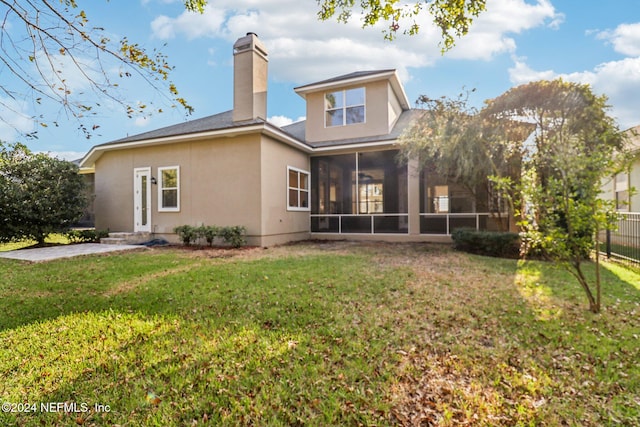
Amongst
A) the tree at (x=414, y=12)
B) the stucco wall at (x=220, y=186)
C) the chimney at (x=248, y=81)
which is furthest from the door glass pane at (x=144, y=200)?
the tree at (x=414, y=12)

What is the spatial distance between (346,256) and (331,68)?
948 cm

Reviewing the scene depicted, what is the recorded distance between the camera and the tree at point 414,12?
527cm

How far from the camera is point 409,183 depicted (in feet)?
38.8

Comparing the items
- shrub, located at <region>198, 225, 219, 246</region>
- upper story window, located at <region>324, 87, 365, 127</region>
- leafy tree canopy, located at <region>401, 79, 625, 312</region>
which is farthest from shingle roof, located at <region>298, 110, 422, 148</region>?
shrub, located at <region>198, 225, 219, 246</region>

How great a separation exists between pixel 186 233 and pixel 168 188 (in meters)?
2.23

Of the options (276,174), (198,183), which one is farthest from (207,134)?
(276,174)

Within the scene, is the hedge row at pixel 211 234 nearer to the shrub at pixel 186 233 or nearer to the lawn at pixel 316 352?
the shrub at pixel 186 233

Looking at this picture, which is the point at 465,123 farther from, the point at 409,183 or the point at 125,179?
the point at 125,179

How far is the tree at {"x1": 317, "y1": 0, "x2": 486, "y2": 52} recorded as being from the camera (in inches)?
207

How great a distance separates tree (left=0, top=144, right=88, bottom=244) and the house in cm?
136

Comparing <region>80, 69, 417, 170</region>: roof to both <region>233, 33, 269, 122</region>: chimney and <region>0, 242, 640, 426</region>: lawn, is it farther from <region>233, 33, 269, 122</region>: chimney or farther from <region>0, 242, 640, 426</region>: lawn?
<region>0, 242, 640, 426</region>: lawn

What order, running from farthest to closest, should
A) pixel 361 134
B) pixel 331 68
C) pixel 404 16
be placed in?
pixel 331 68 < pixel 361 134 < pixel 404 16

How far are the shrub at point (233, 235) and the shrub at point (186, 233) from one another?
1.02 metres

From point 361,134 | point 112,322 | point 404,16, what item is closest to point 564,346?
point 112,322
